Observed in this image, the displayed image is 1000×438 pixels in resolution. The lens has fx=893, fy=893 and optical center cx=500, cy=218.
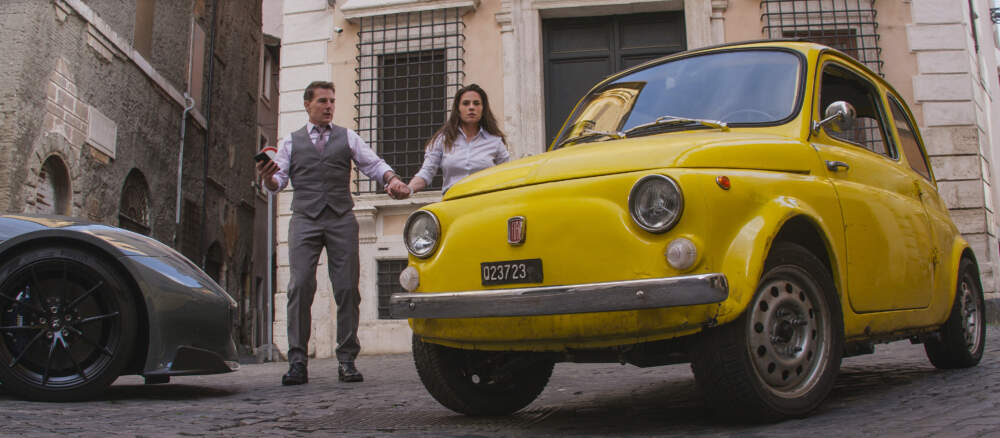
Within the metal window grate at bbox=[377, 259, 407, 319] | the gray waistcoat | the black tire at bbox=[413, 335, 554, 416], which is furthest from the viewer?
the metal window grate at bbox=[377, 259, 407, 319]

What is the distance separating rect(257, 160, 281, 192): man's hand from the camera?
5375mm

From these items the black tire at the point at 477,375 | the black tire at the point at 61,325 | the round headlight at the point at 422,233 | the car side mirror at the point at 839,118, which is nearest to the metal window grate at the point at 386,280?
the black tire at the point at 61,325

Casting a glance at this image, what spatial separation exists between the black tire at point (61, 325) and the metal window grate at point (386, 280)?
20.0ft

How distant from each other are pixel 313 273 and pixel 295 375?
2.12 ft

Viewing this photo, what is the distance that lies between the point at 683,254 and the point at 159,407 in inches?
105

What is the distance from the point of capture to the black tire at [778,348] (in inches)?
115

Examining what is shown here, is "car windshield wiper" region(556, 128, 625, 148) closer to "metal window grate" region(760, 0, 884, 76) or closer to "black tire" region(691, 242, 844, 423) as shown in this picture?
"black tire" region(691, 242, 844, 423)

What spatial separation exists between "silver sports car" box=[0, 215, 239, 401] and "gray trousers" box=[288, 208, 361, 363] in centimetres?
104

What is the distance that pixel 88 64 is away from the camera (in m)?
12.0

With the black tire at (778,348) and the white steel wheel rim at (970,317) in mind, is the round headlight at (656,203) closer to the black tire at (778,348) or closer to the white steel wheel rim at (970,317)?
the black tire at (778,348)

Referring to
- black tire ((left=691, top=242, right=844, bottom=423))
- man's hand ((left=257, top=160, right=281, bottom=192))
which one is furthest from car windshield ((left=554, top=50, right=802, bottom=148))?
man's hand ((left=257, top=160, right=281, bottom=192))

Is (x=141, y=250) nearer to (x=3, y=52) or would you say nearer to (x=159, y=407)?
(x=159, y=407)

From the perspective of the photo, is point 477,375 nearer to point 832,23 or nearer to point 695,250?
point 695,250

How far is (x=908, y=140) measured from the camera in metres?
5.00
